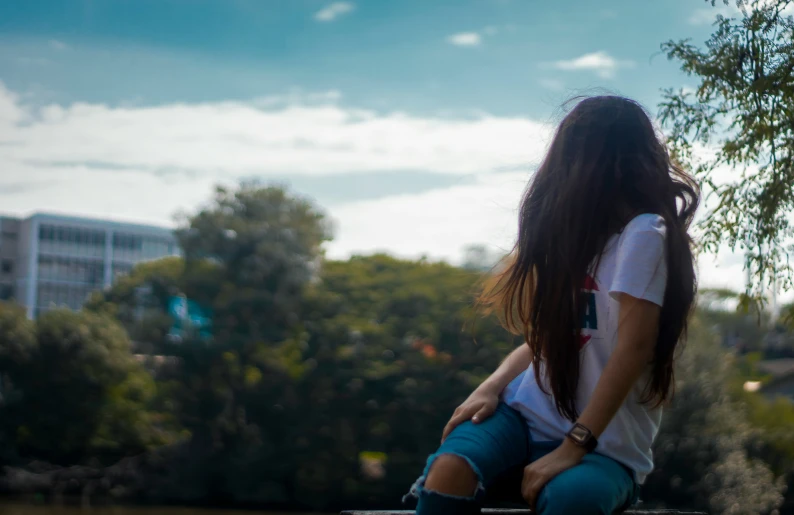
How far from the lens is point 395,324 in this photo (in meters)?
27.8

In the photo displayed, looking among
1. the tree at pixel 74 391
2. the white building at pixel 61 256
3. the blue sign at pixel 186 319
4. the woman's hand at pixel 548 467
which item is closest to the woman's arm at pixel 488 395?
the woman's hand at pixel 548 467

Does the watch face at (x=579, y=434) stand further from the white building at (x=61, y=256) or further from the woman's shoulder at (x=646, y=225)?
the white building at (x=61, y=256)

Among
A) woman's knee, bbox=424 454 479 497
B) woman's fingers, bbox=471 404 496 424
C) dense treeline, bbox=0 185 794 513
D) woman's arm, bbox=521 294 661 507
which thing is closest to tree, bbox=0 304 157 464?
dense treeline, bbox=0 185 794 513

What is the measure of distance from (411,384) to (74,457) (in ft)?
35.2

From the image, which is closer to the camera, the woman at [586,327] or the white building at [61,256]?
the woman at [586,327]

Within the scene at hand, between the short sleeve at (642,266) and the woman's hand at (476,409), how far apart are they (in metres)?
0.40

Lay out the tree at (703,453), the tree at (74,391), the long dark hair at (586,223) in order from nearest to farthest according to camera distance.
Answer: the long dark hair at (586,223)
the tree at (703,453)
the tree at (74,391)

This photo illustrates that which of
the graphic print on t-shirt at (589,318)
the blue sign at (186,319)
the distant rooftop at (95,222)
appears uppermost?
the distant rooftop at (95,222)

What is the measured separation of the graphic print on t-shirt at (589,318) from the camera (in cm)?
217

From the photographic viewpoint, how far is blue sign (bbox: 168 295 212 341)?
90.7 ft

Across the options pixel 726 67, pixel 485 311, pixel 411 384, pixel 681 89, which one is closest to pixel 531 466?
pixel 485 311

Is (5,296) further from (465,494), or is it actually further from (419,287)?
(465,494)

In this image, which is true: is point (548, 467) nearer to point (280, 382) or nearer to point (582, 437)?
point (582, 437)

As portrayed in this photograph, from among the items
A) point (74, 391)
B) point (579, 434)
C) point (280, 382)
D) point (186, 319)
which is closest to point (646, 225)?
point (579, 434)
